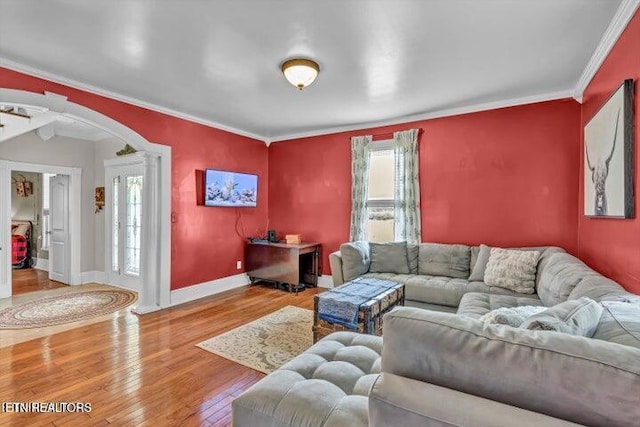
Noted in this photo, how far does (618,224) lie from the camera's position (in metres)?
2.18

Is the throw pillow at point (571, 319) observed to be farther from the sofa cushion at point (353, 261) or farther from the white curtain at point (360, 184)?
the white curtain at point (360, 184)

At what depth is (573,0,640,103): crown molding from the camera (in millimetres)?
1893

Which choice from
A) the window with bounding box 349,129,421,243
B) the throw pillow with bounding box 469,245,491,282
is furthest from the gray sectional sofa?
the window with bounding box 349,129,421,243

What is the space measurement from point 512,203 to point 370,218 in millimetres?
1853

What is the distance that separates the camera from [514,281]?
3.00m

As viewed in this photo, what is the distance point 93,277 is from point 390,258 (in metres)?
Answer: 5.11

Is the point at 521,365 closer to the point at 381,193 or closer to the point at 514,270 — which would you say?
the point at 514,270

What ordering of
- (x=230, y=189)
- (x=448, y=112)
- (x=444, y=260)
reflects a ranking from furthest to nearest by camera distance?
1. (x=230, y=189)
2. (x=448, y=112)
3. (x=444, y=260)

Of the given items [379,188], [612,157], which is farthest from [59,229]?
[612,157]

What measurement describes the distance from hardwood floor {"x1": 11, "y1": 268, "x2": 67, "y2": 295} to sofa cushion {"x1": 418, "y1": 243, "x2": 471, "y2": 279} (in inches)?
222

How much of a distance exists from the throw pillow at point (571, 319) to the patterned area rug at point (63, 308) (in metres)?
4.33

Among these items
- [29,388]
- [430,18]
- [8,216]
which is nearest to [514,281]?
[430,18]

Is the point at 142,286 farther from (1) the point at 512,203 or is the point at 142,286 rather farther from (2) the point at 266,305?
(1) the point at 512,203

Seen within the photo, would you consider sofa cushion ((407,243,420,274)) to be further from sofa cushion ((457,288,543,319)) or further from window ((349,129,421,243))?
sofa cushion ((457,288,543,319))
